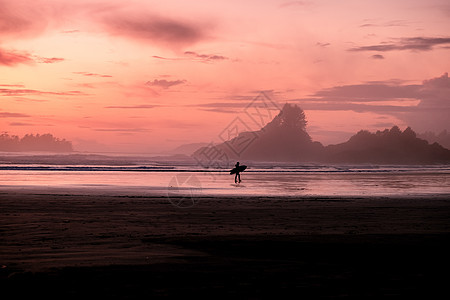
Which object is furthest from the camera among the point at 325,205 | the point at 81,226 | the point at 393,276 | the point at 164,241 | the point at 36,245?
the point at 325,205

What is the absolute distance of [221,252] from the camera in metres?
12.7

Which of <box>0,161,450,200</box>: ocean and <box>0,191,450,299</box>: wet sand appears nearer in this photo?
<box>0,191,450,299</box>: wet sand

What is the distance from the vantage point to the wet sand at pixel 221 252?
8992mm

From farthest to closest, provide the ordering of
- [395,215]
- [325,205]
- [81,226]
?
1. [325,205]
2. [395,215]
3. [81,226]

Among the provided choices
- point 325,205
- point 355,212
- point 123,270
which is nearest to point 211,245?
point 123,270

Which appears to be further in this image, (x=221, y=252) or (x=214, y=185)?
(x=214, y=185)

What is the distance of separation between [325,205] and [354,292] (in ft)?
60.6

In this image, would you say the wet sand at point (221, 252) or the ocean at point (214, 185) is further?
the ocean at point (214, 185)

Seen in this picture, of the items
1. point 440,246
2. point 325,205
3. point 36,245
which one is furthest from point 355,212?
point 36,245

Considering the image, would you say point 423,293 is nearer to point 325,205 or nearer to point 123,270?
point 123,270

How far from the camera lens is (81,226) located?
693 inches

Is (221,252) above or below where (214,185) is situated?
below

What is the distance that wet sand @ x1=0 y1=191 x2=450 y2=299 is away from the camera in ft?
29.5

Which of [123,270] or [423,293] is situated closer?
[423,293]
